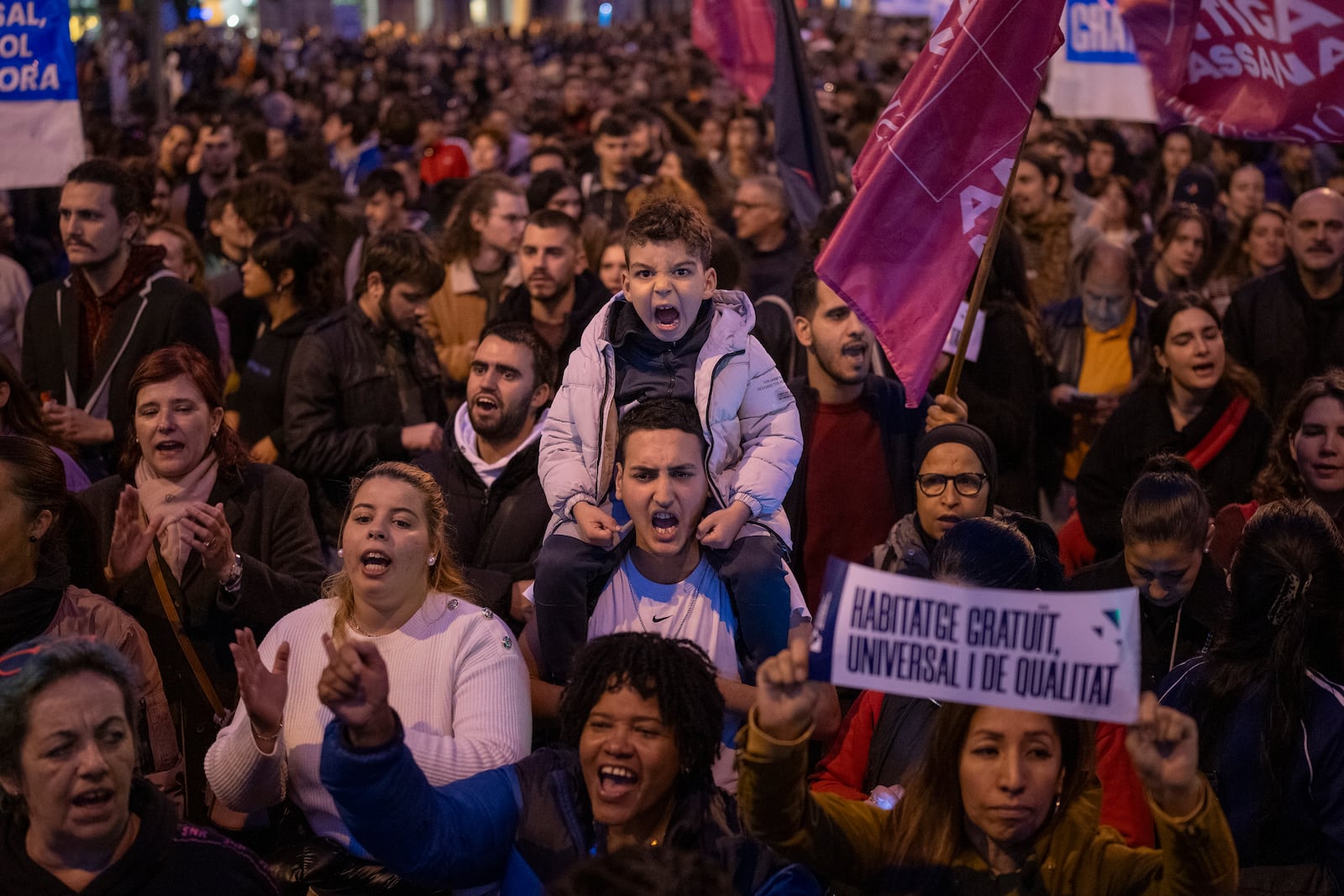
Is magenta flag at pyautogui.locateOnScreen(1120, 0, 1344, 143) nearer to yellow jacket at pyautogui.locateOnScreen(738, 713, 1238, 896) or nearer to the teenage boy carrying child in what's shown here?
the teenage boy carrying child

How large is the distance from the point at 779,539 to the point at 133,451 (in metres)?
2.03

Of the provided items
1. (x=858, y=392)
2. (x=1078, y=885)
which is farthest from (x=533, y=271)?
(x=1078, y=885)

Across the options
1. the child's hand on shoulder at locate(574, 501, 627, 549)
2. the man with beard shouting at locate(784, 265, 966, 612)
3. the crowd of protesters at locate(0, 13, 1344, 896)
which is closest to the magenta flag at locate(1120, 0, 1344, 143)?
the crowd of protesters at locate(0, 13, 1344, 896)

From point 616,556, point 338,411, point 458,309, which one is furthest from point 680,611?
point 458,309

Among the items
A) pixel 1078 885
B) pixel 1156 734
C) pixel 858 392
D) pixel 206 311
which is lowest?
pixel 1078 885

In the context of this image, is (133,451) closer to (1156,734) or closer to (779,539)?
(779,539)

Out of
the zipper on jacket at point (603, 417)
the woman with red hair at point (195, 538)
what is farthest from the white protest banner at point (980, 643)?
the woman with red hair at point (195, 538)

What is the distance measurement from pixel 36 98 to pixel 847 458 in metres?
4.31

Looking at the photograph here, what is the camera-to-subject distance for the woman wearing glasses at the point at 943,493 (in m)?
4.84

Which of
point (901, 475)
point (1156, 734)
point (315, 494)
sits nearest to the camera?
point (1156, 734)

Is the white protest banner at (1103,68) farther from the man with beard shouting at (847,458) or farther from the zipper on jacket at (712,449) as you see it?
the zipper on jacket at (712,449)

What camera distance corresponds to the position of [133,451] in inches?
197

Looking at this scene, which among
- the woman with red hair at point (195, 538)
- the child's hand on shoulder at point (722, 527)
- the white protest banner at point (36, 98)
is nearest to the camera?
the child's hand on shoulder at point (722, 527)

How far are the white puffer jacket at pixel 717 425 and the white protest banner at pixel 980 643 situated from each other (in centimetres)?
139
